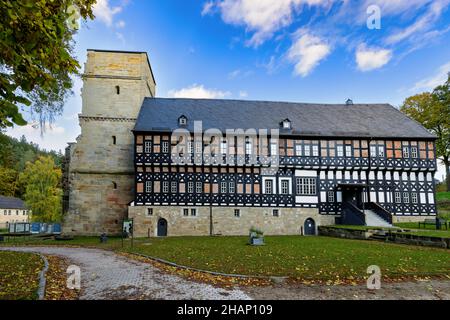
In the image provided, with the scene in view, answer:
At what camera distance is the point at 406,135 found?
24.2 meters

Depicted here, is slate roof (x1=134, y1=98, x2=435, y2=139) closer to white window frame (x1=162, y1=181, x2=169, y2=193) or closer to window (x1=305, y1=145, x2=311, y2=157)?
window (x1=305, y1=145, x2=311, y2=157)

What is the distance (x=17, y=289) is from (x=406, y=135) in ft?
92.4

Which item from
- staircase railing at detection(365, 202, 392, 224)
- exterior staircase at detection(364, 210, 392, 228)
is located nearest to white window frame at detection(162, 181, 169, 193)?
exterior staircase at detection(364, 210, 392, 228)

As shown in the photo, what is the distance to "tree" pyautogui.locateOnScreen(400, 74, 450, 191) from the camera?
32.5 meters

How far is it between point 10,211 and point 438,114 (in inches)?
2771

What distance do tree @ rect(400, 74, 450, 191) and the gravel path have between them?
36.6m

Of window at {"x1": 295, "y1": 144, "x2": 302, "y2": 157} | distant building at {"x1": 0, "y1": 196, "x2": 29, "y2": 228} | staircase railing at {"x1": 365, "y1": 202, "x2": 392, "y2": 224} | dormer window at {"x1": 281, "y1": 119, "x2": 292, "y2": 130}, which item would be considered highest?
dormer window at {"x1": 281, "y1": 119, "x2": 292, "y2": 130}

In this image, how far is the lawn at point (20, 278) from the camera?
6091 mm

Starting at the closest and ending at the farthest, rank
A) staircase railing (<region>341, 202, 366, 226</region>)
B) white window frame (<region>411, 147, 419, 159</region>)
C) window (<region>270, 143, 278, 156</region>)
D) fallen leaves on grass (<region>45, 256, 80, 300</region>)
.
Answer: fallen leaves on grass (<region>45, 256, 80, 300</region>) < staircase railing (<region>341, 202, 366, 226</region>) < window (<region>270, 143, 278, 156</region>) < white window frame (<region>411, 147, 419, 159</region>)

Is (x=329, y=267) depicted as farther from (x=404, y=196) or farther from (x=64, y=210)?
(x=64, y=210)

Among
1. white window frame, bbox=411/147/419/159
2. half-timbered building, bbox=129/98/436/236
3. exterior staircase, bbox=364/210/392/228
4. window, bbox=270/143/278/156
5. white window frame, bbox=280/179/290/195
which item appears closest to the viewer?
exterior staircase, bbox=364/210/392/228

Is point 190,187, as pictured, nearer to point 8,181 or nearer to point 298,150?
point 298,150

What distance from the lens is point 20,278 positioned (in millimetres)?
7703

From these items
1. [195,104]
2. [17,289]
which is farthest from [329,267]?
[195,104]
